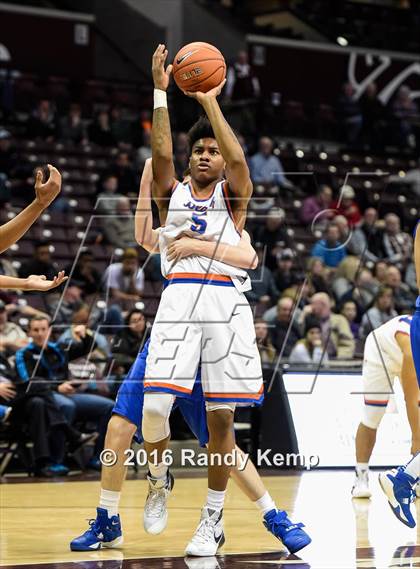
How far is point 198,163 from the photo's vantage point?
5473 millimetres

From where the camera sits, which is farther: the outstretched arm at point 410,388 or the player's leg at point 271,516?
the outstretched arm at point 410,388

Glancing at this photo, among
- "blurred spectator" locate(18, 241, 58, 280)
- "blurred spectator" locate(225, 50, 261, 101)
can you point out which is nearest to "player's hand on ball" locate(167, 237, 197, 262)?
"blurred spectator" locate(18, 241, 58, 280)

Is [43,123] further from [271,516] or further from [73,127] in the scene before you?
[271,516]

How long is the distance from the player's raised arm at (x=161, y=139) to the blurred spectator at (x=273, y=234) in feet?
26.3

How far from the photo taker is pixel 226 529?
6484 mm

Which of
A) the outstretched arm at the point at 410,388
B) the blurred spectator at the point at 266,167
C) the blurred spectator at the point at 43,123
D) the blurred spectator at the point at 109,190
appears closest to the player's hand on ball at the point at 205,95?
the outstretched arm at the point at 410,388

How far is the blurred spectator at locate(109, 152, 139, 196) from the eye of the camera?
15.6 metres

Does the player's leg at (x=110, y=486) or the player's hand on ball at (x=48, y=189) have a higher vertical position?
the player's hand on ball at (x=48, y=189)

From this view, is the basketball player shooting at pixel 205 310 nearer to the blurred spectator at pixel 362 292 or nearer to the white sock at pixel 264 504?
the white sock at pixel 264 504

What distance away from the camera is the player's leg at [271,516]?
5391 millimetres

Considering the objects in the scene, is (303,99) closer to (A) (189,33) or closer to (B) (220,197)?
(A) (189,33)

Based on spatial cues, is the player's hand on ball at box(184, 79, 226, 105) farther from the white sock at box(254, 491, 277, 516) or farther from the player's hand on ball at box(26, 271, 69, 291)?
the white sock at box(254, 491, 277, 516)

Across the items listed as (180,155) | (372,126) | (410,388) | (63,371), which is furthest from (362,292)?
(372,126)

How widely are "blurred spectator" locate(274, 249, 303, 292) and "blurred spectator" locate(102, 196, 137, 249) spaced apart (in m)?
1.80
